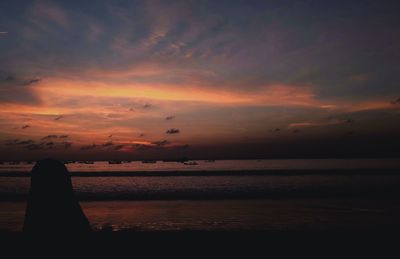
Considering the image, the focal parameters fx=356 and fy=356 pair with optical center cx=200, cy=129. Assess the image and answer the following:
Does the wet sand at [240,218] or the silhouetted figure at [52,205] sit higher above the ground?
the silhouetted figure at [52,205]

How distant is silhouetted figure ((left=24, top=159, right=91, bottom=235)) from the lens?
852cm

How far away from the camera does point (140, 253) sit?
1165cm

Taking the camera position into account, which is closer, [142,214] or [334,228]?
[334,228]

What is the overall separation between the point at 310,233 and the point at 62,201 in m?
11.1

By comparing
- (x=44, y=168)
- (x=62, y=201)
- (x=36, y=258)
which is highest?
(x=44, y=168)

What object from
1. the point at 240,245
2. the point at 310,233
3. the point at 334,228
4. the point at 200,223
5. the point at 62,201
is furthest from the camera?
the point at 200,223

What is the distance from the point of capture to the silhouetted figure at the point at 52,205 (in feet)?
28.0

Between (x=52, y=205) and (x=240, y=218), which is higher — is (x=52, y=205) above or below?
above

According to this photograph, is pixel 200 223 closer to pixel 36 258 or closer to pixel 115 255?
pixel 115 255

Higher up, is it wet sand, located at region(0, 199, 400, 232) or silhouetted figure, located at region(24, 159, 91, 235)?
silhouetted figure, located at region(24, 159, 91, 235)

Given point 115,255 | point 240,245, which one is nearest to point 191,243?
point 240,245

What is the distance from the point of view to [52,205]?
28.6 feet

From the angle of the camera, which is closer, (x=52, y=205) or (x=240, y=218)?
(x=52, y=205)

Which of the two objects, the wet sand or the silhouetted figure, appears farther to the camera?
the wet sand
